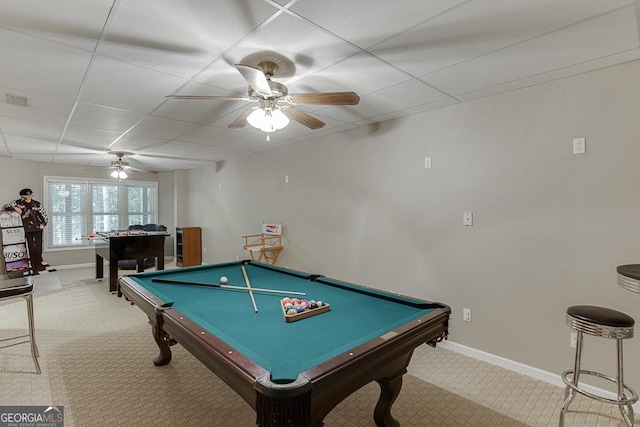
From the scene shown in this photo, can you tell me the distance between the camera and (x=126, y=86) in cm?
248

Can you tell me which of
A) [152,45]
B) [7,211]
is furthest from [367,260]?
[7,211]

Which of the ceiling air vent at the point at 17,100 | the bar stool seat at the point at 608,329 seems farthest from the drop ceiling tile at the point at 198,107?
the bar stool seat at the point at 608,329

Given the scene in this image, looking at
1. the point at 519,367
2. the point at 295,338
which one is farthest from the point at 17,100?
the point at 519,367

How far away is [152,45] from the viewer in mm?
1868

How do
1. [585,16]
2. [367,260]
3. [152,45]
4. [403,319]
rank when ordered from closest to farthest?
[585,16] < [403,319] < [152,45] < [367,260]

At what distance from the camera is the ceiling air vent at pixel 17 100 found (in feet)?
8.87

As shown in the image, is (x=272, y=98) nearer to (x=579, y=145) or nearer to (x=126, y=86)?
(x=126, y=86)

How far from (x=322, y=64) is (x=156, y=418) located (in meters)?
2.59

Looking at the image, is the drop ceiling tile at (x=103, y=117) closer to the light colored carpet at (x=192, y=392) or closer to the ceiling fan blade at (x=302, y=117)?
the ceiling fan blade at (x=302, y=117)

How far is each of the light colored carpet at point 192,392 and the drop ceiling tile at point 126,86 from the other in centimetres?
232

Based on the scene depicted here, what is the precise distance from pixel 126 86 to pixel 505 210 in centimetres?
332

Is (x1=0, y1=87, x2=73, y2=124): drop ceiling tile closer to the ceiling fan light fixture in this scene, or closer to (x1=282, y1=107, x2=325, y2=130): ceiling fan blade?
the ceiling fan light fixture

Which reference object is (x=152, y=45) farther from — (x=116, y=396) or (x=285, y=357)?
(x=116, y=396)

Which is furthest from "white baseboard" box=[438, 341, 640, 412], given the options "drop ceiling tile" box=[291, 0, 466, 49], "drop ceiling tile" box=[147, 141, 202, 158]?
"drop ceiling tile" box=[147, 141, 202, 158]
